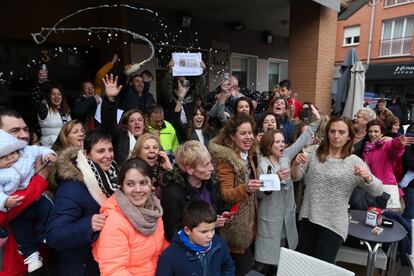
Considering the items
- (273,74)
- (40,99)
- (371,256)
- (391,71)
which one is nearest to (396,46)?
(391,71)

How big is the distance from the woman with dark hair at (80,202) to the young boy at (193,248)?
431 mm

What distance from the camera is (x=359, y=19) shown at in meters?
23.6

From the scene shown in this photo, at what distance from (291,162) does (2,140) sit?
2.48m

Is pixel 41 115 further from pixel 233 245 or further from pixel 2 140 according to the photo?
pixel 233 245

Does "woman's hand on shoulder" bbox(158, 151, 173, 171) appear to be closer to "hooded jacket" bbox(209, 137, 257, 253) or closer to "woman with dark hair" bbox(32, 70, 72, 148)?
"hooded jacket" bbox(209, 137, 257, 253)

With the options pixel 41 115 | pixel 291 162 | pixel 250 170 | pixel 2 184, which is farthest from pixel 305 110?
pixel 2 184

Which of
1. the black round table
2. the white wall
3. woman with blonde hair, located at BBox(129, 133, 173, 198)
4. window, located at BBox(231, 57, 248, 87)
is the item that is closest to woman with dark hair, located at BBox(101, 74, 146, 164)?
woman with blonde hair, located at BBox(129, 133, 173, 198)

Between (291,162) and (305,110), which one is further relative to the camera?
(305,110)

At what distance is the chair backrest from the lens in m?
1.87

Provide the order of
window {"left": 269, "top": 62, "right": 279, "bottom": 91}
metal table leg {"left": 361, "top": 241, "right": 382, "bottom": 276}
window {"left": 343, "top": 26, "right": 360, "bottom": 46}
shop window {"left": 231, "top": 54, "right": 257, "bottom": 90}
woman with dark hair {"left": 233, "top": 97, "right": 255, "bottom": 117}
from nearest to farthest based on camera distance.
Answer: metal table leg {"left": 361, "top": 241, "right": 382, "bottom": 276}, woman with dark hair {"left": 233, "top": 97, "right": 255, "bottom": 117}, shop window {"left": 231, "top": 54, "right": 257, "bottom": 90}, window {"left": 269, "top": 62, "right": 279, "bottom": 91}, window {"left": 343, "top": 26, "right": 360, "bottom": 46}

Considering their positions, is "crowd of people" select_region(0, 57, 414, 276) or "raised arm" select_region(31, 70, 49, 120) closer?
"crowd of people" select_region(0, 57, 414, 276)

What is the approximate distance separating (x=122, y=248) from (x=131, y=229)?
0.11m

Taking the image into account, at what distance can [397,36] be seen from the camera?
2231cm

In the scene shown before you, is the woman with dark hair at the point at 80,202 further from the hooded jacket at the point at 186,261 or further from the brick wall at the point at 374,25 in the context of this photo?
the brick wall at the point at 374,25
